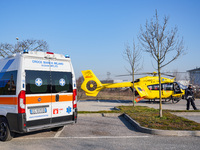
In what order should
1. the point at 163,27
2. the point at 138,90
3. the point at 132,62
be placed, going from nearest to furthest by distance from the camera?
the point at 163,27 < the point at 132,62 < the point at 138,90

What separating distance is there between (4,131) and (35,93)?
163 centimetres

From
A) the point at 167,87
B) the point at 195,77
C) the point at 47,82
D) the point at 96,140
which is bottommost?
the point at 96,140

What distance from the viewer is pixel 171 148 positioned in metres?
5.54

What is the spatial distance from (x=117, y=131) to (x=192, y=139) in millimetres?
2638

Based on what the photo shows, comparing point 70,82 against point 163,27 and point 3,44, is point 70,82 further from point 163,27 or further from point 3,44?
point 3,44

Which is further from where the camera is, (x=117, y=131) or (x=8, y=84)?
(x=117, y=131)

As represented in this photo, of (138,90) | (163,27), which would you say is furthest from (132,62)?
(163,27)

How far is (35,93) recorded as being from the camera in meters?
6.04

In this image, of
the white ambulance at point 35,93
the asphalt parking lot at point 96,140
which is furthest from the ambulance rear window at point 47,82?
the asphalt parking lot at point 96,140

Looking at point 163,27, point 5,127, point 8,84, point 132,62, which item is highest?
point 163,27

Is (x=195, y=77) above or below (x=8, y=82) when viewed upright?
above

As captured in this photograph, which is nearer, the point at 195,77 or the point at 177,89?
the point at 177,89

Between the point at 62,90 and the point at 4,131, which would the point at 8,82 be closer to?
the point at 4,131

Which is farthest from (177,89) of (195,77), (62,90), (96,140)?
(195,77)
